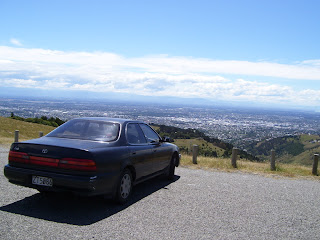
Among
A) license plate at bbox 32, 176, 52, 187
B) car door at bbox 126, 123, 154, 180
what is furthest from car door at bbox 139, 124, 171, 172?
license plate at bbox 32, 176, 52, 187

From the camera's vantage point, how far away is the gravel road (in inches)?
185

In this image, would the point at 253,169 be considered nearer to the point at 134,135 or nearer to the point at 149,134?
the point at 149,134

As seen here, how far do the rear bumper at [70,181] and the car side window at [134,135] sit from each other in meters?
1.27

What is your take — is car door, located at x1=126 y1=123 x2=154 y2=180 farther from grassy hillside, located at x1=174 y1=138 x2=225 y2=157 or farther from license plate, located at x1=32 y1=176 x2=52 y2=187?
grassy hillside, located at x1=174 y1=138 x2=225 y2=157

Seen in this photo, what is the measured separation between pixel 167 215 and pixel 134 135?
208cm

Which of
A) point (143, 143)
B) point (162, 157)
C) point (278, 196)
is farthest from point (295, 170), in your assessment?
point (143, 143)

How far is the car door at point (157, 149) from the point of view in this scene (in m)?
7.71

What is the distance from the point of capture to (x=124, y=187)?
20.6ft

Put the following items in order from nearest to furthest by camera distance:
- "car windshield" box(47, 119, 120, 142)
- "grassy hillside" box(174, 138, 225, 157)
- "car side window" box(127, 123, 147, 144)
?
"car windshield" box(47, 119, 120, 142), "car side window" box(127, 123, 147, 144), "grassy hillside" box(174, 138, 225, 157)

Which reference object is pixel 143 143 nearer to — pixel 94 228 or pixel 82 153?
pixel 82 153

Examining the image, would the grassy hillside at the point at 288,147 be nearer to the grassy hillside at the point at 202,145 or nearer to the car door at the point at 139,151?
the grassy hillside at the point at 202,145

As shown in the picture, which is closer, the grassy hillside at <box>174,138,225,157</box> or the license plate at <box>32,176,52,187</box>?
the license plate at <box>32,176,52,187</box>

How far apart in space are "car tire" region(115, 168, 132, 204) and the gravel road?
0.16 m

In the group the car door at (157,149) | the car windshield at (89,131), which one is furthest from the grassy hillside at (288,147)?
the car windshield at (89,131)
